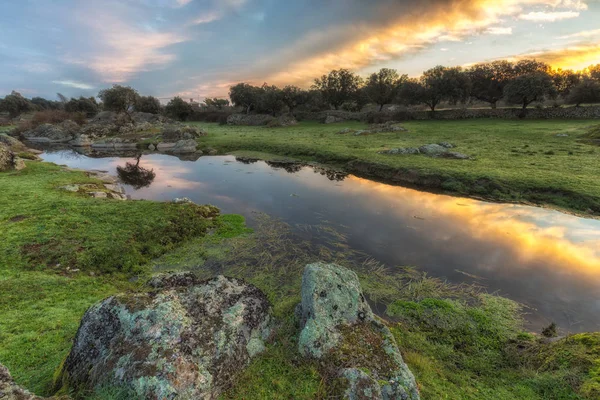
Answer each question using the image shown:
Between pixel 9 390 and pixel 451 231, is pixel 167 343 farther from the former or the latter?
pixel 451 231

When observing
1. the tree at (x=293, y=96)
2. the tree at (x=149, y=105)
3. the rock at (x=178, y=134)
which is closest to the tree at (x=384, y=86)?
the tree at (x=293, y=96)

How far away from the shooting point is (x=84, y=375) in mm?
5020

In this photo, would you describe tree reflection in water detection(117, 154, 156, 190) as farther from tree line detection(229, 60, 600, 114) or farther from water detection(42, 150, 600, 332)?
tree line detection(229, 60, 600, 114)

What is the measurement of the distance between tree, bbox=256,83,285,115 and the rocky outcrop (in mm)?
90323

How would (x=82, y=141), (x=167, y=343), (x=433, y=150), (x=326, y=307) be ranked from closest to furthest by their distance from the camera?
(x=167, y=343) < (x=326, y=307) < (x=433, y=150) < (x=82, y=141)

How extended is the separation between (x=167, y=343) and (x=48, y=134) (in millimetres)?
83488

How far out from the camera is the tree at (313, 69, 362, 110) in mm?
96625

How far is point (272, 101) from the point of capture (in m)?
91.1

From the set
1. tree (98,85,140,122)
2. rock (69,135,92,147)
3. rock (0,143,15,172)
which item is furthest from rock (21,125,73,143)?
rock (0,143,15,172)

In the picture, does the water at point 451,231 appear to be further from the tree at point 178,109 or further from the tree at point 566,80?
the tree at point 178,109

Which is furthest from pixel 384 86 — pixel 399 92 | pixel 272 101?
pixel 272 101

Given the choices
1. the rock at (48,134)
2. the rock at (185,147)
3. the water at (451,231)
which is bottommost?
the water at (451,231)

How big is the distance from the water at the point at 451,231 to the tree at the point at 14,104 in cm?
12490

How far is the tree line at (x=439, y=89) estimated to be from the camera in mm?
58031
